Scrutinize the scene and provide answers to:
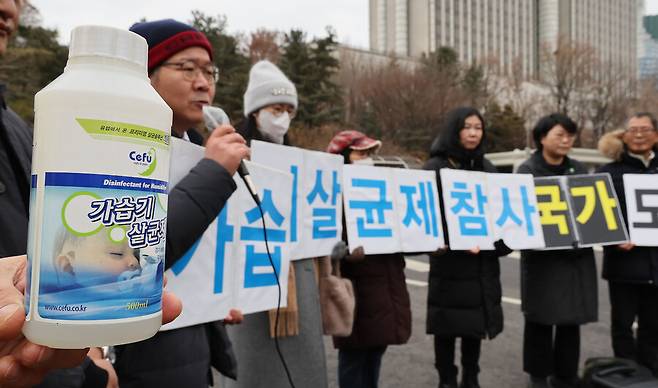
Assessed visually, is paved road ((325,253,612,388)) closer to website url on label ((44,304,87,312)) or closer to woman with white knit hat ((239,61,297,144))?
woman with white knit hat ((239,61,297,144))

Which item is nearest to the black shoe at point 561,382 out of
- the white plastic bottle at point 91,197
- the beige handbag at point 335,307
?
the beige handbag at point 335,307

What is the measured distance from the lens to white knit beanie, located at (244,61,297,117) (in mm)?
2488

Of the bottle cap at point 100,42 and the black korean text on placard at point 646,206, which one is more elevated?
the bottle cap at point 100,42

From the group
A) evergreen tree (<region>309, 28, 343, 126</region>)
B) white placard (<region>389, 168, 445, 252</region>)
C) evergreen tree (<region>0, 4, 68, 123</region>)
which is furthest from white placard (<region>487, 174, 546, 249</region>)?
evergreen tree (<region>309, 28, 343, 126</region>)

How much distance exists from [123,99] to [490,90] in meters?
37.5

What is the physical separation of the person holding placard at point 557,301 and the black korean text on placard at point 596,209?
16cm

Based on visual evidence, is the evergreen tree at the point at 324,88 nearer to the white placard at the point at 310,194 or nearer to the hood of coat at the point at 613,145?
the hood of coat at the point at 613,145

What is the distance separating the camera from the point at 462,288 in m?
3.47

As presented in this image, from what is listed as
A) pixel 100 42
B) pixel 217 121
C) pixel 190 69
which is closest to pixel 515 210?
pixel 217 121

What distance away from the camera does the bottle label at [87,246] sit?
2.15 feet

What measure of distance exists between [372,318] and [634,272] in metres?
2.09

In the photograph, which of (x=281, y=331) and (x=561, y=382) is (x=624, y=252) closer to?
(x=561, y=382)

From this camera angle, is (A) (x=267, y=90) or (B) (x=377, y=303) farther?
(B) (x=377, y=303)

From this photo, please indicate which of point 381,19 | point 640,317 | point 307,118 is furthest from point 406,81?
point 381,19
